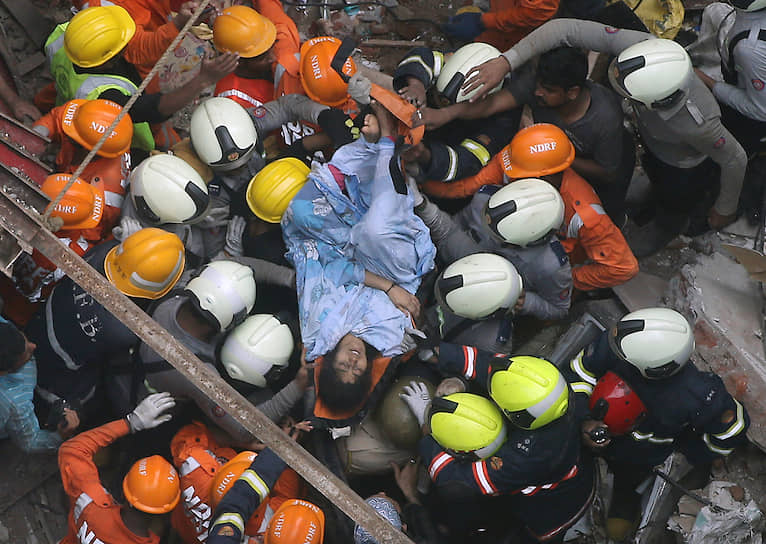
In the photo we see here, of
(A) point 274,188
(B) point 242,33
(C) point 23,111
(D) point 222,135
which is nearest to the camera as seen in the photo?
(D) point 222,135

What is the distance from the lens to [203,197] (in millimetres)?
5012

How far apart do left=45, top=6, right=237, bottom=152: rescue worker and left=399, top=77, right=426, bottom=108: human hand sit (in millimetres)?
1240

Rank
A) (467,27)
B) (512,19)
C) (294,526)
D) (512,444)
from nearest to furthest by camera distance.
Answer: (294,526) → (512,444) → (512,19) → (467,27)

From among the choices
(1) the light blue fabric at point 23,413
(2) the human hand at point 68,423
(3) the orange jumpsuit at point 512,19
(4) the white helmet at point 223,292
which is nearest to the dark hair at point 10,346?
(1) the light blue fabric at point 23,413

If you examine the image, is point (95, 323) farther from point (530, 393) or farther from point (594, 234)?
point (594, 234)

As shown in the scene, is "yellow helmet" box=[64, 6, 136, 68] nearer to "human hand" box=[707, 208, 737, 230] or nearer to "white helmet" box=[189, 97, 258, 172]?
"white helmet" box=[189, 97, 258, 172]

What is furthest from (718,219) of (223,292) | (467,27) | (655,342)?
(223,292)

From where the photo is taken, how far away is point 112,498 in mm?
4469

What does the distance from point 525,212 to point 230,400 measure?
2.21m

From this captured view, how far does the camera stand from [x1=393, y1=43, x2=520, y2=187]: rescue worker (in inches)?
201

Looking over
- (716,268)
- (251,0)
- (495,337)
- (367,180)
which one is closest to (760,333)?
(716,268)

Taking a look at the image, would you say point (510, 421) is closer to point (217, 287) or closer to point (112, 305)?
point (217, 287)

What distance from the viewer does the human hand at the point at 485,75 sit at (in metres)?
5.22

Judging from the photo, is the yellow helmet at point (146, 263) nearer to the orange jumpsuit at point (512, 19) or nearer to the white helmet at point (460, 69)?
the white helmet at point (460, 69)
